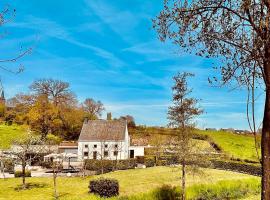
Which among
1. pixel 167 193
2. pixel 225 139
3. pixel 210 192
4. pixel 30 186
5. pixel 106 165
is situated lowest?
pixel 30 186

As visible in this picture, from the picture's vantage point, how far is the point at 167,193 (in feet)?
82.7

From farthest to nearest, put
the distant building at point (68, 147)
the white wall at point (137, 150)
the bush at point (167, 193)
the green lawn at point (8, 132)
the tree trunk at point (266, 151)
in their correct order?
the green lawn at point (8, 132) < the white wall at point (137, 150) < the distant building at point (68, 147) < the bush at point (167, 193) < the tree trunk at point (266, 151)

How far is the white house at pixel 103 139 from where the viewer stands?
208 ft

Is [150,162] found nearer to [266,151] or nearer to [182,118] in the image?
[182,118]

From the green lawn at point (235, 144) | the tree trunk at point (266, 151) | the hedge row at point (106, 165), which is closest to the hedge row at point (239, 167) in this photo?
the green lawn at point (235, 144)

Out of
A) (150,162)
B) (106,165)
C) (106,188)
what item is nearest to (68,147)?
(106,165)

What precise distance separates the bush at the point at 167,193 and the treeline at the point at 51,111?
172 feet

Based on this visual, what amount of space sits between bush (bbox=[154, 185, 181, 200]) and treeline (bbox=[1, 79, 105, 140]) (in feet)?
172

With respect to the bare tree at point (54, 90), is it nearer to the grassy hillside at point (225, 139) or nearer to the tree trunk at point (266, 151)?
→ the grassy hillside at point (225, 139)

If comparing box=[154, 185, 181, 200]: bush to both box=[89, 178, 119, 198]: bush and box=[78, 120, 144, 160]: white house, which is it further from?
box=[78, 120, 144, 160]: white house

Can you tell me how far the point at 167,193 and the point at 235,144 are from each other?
50953mm

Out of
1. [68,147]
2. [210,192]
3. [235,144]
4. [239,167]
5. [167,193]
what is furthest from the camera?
[235,144]

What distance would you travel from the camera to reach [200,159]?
88.1ft

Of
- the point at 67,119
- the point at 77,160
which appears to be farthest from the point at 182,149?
the point at 67,119
